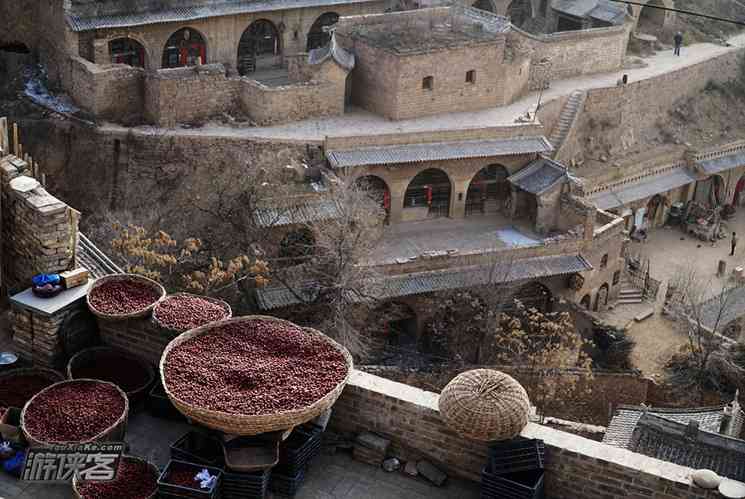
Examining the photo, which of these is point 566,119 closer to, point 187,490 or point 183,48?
point 183,48

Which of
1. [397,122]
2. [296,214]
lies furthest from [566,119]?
[296,214]

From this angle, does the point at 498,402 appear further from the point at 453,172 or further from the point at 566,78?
the point at 566,78

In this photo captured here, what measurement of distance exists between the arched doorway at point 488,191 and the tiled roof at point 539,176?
2.44ft

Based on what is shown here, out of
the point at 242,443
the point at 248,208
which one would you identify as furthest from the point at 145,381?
the point at 248,208

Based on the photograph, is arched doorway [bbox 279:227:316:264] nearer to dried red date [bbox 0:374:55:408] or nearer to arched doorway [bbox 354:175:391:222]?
arched doorway [bbox 354:175:391:222]

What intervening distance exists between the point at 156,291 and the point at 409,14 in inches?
1237

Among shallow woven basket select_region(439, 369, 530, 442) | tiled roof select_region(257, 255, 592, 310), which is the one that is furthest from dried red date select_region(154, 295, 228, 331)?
tiled roof select_region(257, 255, 592, 310)

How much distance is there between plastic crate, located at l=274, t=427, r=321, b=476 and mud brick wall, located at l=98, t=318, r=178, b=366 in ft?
8.94

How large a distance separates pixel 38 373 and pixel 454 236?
26233mm

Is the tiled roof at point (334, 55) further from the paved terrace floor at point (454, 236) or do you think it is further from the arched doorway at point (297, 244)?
the arched doorway at point (297, 244)

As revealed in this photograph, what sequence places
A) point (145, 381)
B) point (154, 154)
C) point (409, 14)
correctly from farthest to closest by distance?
point (409, 14) → point (154, 154) → point (145, 381)

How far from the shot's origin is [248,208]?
1441 inches

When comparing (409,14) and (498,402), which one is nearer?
(498,402)

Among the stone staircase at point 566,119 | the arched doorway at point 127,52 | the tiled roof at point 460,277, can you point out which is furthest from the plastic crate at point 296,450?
the stone staircase at point 566,119
